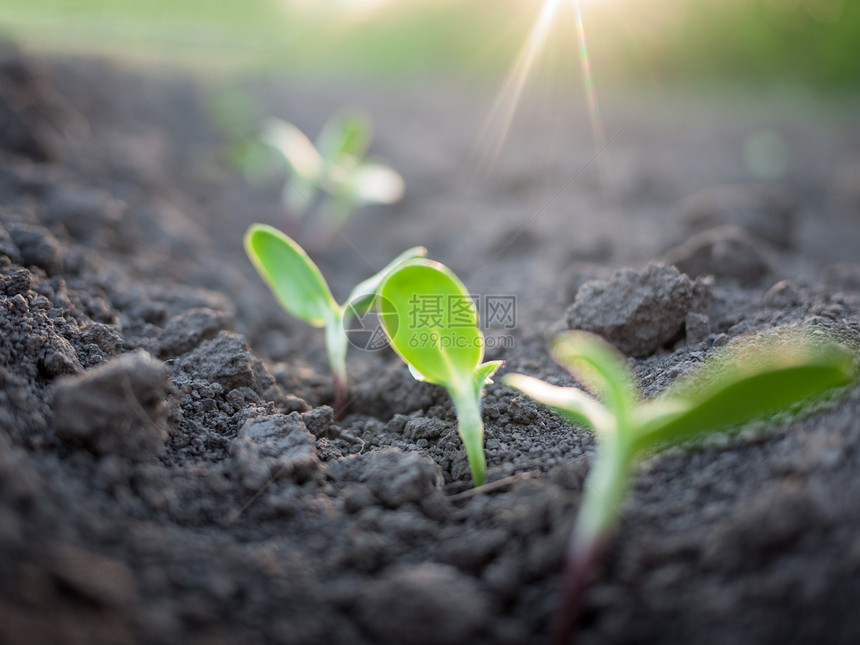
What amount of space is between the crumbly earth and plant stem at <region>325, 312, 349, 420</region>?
46mm

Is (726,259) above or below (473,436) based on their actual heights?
above

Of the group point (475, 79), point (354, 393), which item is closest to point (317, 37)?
point (475, 79)

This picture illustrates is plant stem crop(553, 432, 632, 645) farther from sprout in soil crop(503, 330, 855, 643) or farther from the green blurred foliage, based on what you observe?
the green blurred foliage

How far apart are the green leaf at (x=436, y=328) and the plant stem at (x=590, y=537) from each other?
0.30 m

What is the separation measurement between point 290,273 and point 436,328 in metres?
0.43

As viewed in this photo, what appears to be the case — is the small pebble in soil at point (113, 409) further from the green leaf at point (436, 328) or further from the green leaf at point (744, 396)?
the green leaf at point (744, 396)

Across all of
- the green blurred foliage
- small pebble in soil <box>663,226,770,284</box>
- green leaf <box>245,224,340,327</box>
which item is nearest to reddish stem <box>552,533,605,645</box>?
green leaf <box>245,224,340,327</box>

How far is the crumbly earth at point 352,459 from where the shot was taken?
→ 2.21ft

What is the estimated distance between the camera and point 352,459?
1019mm

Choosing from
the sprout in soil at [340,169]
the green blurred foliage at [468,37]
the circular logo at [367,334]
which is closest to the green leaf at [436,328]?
the circular logo at [367,334]

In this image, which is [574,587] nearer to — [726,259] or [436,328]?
[436,328]

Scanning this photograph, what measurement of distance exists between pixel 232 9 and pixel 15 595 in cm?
502

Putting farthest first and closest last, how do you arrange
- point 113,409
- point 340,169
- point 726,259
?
point 340,169 < point 726,259 < point 113,409

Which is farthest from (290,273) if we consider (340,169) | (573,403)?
(340,169)
